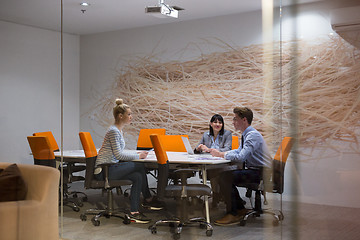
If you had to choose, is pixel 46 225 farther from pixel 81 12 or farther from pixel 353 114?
pixel 353 114

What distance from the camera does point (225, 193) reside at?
12.5 ft

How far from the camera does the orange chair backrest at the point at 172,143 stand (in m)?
3.78

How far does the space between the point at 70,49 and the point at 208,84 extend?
210cm

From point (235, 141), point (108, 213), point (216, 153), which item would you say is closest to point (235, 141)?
point (235, 141)

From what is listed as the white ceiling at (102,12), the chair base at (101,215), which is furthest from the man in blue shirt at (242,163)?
the chair base at (101,215)

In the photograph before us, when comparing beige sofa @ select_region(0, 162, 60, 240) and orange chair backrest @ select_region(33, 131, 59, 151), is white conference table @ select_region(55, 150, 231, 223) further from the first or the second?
orange chair backrest @ select_region(33, 131, 59, 151)

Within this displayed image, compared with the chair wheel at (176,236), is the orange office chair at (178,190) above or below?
above

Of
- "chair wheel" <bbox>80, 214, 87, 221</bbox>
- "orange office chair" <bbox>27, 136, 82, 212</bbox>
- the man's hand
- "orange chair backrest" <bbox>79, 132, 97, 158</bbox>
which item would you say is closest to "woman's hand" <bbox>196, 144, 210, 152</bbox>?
the man's hand

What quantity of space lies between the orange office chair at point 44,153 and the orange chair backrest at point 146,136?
53.2 inches

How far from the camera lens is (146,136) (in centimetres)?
407

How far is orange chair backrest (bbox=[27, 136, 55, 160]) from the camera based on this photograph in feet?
16.9

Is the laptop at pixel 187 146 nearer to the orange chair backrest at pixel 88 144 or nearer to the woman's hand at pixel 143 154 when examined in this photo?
the woman's hand at pixel 143 154

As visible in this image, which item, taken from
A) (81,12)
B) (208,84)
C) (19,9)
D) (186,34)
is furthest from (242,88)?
(19,9)

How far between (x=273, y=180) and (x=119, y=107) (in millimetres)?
1638
